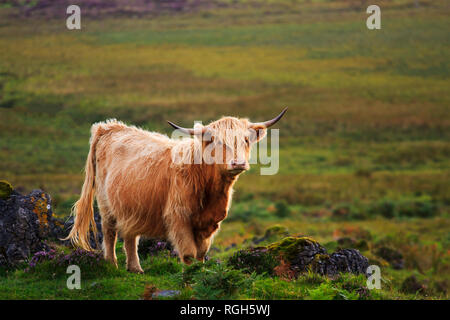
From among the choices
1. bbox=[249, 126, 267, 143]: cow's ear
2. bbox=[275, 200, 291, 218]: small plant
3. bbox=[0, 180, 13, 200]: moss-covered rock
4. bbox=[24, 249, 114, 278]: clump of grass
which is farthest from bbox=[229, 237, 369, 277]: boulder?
bbox=[275, 200, 291, 218]: small plant

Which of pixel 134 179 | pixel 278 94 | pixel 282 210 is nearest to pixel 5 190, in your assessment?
pixel 134 179

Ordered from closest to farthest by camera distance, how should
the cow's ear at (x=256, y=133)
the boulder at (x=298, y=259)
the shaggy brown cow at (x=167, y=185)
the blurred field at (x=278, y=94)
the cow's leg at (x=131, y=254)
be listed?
1. the shaggy brown cow at (x=167, y=185)
2. the cow's ear at (x=256, y=133)
3. the boulder at (x=298, y=259)
4. the cow's leg at (x=131, y=254)
5. the blurred field at (x=278, y=94)

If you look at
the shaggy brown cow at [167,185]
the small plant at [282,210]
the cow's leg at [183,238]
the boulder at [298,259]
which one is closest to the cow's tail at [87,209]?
the shaggy brown cow at [167,185]

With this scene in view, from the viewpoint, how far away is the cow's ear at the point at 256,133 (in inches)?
293

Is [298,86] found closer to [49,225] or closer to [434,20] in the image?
[434,20]

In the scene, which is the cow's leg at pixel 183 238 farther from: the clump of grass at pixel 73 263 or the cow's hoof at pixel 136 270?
the clump of grass at pixel 73 263

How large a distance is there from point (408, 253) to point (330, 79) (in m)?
49.0

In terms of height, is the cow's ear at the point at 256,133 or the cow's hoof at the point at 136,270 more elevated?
the cow's ear at the point at 256,133

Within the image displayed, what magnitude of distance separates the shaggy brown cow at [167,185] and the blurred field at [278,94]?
17.6 feet

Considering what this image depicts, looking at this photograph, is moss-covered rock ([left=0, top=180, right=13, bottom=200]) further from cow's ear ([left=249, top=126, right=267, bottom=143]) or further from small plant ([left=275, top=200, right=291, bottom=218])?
small plant ([left=275, top=200, right=291, bottom=218])

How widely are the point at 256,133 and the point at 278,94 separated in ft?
173

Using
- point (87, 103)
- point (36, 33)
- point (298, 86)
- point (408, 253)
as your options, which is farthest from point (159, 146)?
point (36, 33)

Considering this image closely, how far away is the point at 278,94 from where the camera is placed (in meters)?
59.7

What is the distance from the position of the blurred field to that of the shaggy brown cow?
5.36m
